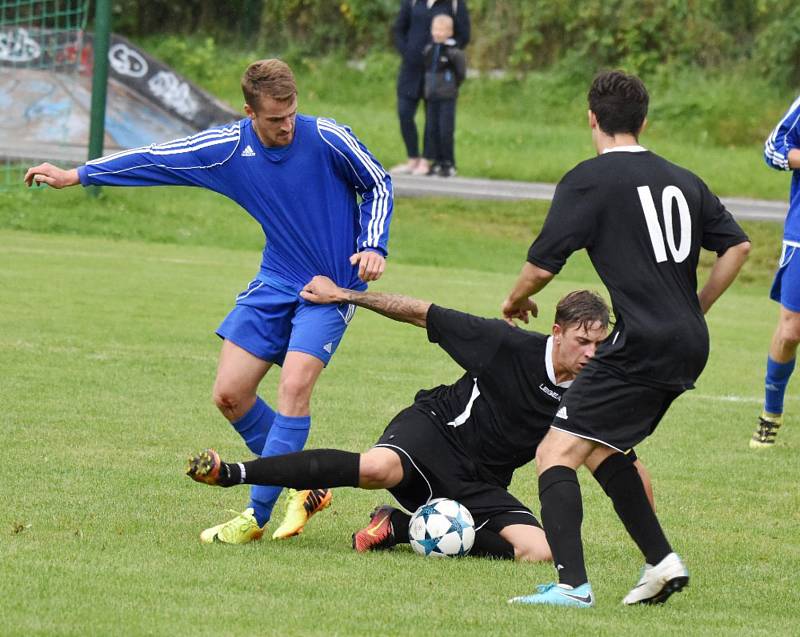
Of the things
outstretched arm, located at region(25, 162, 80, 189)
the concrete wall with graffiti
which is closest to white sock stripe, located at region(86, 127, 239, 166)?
outstretched arm, located at region(25, 162, 80, 189)

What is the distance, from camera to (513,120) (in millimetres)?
27281

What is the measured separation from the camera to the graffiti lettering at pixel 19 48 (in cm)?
2242

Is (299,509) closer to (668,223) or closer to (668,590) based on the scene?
(668,590)

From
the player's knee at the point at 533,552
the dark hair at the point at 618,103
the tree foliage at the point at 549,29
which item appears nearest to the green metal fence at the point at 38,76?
the tree foliage at the point at 549,29

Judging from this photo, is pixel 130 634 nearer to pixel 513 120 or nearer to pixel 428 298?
pixel 428 298

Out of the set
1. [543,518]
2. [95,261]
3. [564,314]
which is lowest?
[95,261]

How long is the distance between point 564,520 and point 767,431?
4232 mm

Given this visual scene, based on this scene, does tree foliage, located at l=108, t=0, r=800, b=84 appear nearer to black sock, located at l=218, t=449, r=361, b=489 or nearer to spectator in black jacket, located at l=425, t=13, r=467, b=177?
spectator in black jacket, located at l=425, t=13, r=467, b=177

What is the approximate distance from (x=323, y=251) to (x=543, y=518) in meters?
1.84

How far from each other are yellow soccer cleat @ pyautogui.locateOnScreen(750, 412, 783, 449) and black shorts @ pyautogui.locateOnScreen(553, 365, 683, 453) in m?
4.03

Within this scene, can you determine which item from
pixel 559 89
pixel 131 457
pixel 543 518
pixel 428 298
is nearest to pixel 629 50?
pixel 559 89

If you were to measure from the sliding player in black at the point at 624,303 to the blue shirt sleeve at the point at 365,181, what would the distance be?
1.29 m

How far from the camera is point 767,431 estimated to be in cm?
888

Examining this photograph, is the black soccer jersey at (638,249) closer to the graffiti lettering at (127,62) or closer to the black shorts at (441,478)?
the black shorts at (441,478)
